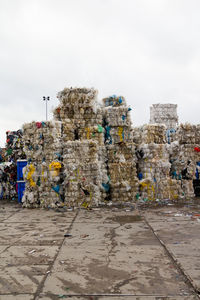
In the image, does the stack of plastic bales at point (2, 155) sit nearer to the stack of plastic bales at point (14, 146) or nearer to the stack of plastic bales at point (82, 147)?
the stack of plastic bales at point (14, 146)

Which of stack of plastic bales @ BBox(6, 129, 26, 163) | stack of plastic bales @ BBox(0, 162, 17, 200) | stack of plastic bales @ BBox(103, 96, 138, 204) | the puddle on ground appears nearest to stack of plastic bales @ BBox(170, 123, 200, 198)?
stack of plastic bales @ BBox(103, 96, 138, 204)

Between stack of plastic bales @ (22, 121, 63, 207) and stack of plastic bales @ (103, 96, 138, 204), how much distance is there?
1.58 m

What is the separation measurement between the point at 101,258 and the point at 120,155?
520 centimetres

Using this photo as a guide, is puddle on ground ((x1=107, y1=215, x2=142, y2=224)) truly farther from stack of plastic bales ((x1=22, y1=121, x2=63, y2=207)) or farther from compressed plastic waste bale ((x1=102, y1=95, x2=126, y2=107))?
compressed plastic waste bale ((x1=102, y1=95, x2=126, y2=107))

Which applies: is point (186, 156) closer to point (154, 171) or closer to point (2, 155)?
point (154, 171)

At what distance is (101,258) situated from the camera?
359cm

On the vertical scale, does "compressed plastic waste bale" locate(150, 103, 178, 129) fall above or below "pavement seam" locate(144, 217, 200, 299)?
above

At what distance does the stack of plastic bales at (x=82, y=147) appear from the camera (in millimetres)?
7816

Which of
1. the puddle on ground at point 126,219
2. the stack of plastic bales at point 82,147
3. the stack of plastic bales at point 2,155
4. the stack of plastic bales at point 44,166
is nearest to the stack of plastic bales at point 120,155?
the stack of plastic bales at point 82,147

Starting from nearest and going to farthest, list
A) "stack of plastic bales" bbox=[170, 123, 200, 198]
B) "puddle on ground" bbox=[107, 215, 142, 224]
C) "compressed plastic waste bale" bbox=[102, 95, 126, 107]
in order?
"puddle on ground" bbox=[107, 215, 142, 224], "stack of plastic bales" bbox=[170, 123, 200, 198], "compressed plastic waste bale" bbox=[102, 95, 126, 107]

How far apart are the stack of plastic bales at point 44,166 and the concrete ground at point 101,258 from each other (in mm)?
1649

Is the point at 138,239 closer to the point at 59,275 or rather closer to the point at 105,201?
the point at 59,275

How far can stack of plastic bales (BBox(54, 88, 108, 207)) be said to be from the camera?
7.82 m

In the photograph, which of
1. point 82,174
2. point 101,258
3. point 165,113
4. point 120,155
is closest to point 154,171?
point 120,155
